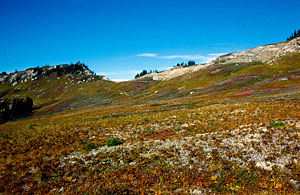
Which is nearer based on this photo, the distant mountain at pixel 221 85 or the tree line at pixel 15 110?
the distant mountain at pixel 221 85

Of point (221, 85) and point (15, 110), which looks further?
point (15, 110)

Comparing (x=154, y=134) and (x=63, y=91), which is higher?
(x=63, y=91)

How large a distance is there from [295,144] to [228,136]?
15.0 feet

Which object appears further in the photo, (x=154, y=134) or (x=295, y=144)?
(x=154, y=134)

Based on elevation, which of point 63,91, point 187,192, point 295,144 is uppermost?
point 63,91

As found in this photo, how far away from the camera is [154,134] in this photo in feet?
63.8

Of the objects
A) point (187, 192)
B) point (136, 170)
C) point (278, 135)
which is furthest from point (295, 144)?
point (136, 170)

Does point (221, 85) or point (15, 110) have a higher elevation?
point (221, 85)

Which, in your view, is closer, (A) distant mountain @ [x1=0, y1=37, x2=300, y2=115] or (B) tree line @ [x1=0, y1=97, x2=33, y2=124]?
(A) distant mountain @ [x1=0, y1=37, x2=300, y2=115]

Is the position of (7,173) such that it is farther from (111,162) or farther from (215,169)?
(215,169)

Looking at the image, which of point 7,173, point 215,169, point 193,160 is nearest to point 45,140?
point 7,173

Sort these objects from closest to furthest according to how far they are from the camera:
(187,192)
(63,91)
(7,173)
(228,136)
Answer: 1. (187,192)
2. (7,173)
3. (228,136)
4. (63,91)

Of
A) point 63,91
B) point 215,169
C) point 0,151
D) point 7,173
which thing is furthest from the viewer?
point 63,91

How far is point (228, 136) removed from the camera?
48.6 ft
